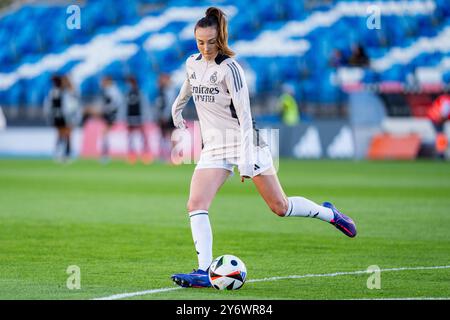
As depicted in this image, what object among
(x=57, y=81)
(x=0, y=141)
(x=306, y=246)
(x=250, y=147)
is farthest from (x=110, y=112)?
(x=250, y=147)

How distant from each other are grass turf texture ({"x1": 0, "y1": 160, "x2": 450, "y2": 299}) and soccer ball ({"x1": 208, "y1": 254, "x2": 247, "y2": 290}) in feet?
0.39

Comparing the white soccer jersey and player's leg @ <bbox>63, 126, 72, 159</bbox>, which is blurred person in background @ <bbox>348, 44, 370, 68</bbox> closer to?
player's leg @ <bbox>63, 126, 72, 159</bbox>

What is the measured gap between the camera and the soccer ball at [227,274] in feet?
27.7

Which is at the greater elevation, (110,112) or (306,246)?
(110,112)

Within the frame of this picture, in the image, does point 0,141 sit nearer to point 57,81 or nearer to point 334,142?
point 57,81

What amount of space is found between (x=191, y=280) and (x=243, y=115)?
1423 millimetres

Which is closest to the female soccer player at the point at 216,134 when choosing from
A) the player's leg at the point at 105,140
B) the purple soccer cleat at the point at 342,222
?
the purple soccer cleat at the point at 342,222

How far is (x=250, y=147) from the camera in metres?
8.61

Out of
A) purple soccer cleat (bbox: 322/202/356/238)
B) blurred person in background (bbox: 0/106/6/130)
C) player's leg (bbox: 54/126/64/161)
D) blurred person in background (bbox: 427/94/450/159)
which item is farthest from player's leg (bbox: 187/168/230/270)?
blurred person in background (bbox: 0/106/6/130)

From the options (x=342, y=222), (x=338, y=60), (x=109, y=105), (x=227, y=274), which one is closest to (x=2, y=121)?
(x=109, y=105)

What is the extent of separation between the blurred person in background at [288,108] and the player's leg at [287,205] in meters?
24.6
